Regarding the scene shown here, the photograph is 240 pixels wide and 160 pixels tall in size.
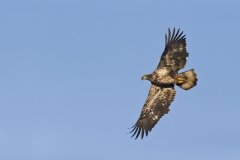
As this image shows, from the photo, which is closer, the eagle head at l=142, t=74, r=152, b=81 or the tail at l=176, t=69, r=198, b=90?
the tail at l=176, t=69, r=198, b=90

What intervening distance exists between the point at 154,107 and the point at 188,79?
1.88m

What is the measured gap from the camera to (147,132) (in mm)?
16844

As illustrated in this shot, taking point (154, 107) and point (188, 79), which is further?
point (154, 107)

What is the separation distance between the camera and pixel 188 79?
53.5 feet

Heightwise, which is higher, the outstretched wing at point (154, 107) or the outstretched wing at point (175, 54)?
the outstretched wing at point (175, 54)

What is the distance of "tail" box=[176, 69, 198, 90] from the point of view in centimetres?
1631

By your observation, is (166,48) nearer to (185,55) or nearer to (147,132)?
(185,55)

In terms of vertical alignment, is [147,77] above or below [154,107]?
above

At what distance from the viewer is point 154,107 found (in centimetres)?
1741

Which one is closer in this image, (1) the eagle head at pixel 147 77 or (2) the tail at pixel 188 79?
(2) the tail at pixel 188 79

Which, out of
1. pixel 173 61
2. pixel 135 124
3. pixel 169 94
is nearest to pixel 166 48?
pixel 173 61

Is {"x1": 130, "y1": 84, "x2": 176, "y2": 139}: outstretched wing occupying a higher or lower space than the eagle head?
lower

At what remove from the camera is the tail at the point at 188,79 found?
16.3 meters

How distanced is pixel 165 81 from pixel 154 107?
1198 millimetres
